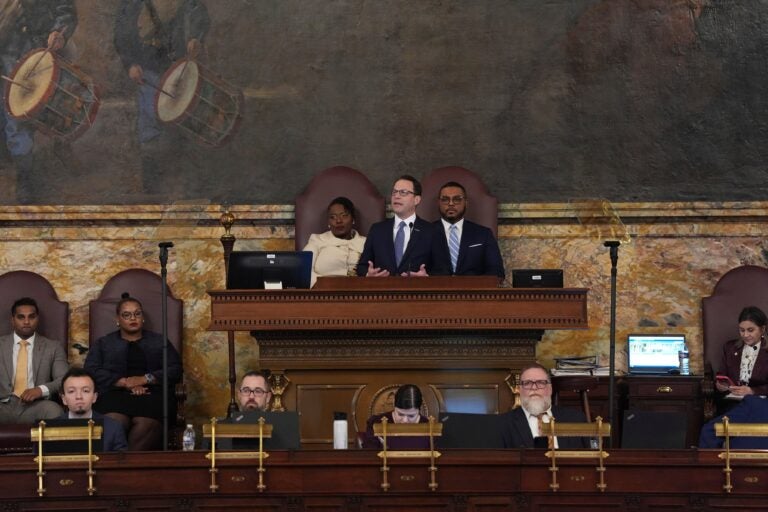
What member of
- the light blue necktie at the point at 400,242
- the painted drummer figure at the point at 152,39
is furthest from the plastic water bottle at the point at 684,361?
the painted drummer figure at the point at 152,39

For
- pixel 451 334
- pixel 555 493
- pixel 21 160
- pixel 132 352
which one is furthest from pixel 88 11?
pixel 555 493

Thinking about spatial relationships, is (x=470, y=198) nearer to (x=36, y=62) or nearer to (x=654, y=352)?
(x=654, y=352)

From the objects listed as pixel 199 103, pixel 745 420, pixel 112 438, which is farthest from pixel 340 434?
pixel 199 103

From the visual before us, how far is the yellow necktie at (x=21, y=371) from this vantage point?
39.8 feet

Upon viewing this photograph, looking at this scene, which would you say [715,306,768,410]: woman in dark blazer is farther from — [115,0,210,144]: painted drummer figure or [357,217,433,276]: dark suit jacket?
[115,0,210,144]: painted drummer figure

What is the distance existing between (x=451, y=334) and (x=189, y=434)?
6.43ft

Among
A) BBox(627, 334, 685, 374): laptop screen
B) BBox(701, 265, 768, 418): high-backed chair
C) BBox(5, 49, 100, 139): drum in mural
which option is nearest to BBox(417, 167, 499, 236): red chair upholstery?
BBox(627, 334, 685, 374): laptop screen

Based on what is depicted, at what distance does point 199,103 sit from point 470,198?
7.78ft

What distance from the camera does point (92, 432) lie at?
865 cm

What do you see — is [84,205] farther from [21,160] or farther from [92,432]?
[92,432]

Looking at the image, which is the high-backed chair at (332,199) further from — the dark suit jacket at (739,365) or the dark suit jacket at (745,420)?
the dark suit jacket at (745,420)

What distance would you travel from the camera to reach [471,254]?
39.4ft

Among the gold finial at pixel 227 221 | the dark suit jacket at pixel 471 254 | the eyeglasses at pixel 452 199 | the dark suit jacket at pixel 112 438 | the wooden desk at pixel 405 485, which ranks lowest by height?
the wooden desk at pixel 405 485

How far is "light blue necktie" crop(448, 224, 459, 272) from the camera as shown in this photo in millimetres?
12047
